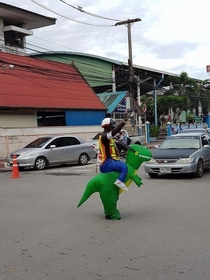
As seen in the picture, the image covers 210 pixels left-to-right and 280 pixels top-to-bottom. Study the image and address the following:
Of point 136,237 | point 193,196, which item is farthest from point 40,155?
point 136,237

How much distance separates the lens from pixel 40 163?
17078 millimetres

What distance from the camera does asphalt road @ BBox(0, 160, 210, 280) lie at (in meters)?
4.57

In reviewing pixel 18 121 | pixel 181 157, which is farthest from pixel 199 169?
pixel 18 121

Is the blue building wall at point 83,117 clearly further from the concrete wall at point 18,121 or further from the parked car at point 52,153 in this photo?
the parked car at point 52,153

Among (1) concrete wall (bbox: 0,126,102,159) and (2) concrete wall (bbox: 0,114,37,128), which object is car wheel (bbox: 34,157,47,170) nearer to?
(1) concrete wall (bbox: 0,126,102,159)

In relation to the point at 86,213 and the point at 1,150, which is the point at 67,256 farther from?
the point at 1,150

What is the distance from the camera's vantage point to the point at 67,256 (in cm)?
511

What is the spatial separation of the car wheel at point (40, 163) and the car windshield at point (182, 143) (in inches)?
236

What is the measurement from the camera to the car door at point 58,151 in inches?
691

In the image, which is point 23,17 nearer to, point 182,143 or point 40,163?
point 40,163

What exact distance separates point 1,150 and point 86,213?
1541 centimetres

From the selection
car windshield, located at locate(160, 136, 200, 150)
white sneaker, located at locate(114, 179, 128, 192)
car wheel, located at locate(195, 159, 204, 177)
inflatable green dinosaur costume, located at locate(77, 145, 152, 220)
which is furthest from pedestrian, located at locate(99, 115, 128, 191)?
car windshield, located at locate(160, 136, 200, 150)

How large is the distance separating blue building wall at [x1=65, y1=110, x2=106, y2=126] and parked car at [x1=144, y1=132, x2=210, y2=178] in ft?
52.7

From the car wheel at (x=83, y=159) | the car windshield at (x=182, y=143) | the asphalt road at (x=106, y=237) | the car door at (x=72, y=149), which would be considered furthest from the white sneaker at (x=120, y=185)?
the car wheel at (x=83, y=159)
